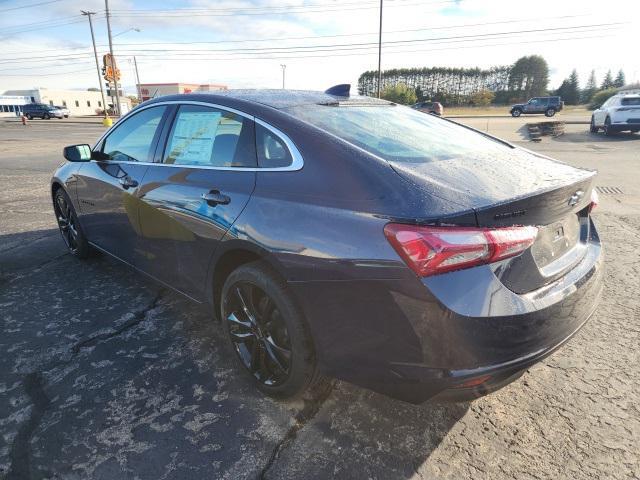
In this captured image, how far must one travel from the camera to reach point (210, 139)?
9.14 ft

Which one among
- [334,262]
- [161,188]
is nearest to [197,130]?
[161,188]

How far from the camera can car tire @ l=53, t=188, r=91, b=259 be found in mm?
4442

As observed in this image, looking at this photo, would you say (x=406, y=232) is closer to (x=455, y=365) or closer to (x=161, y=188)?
(x=455, y=365)

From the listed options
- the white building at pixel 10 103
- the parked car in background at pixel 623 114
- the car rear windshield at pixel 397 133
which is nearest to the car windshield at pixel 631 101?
the parked car in background at pixel 623 114

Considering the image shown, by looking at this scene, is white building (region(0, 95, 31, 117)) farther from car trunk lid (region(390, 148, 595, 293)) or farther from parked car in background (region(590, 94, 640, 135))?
car trunk lid (region(390, 148, 595, 293))

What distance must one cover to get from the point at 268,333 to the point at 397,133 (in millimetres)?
1346

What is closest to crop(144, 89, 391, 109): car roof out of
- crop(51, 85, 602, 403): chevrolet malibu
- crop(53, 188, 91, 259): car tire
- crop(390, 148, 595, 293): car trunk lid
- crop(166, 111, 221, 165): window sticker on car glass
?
crop(51, 85, 602, 403): chevrolet malibu

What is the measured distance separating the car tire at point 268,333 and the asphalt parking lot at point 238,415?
13 centimetres

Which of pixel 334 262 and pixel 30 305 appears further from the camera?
pixel 30 305

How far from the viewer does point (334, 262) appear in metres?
1.94

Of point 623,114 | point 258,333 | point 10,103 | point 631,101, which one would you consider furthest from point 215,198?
point 10,103

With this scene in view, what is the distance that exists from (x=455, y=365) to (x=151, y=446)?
1.47 m

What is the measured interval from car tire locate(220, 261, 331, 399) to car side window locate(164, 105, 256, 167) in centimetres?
65

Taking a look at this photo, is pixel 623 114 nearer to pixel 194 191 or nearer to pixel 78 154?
pixel 78 154
